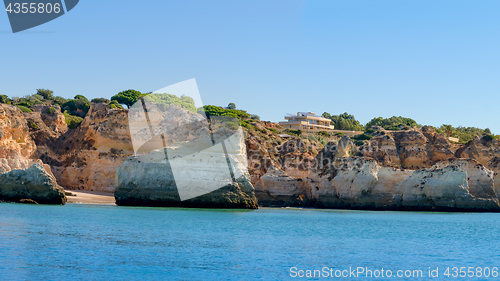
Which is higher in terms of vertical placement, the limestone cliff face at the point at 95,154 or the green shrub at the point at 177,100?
the green shrub at the point at 177,100

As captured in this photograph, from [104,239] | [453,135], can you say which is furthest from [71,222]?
[453,135]

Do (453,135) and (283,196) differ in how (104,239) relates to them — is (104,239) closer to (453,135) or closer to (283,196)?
(283,196)

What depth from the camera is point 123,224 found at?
68.7 ft

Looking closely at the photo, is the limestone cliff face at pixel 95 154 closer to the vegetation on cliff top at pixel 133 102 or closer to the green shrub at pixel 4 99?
the vegetation on cliff top at pixel 133 102

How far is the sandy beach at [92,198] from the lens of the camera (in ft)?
111

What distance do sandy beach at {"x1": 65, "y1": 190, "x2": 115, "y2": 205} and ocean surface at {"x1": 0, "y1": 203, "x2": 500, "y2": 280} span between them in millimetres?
8496

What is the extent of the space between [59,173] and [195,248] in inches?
1082

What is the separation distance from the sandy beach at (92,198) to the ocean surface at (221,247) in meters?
8.50

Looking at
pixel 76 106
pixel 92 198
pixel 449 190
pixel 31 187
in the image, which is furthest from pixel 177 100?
pixel 449 190

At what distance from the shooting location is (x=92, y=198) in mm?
35500

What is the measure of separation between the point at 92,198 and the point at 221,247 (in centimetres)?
2209

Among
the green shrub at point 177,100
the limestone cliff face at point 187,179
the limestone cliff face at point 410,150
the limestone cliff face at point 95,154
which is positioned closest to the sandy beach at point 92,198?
the limestone cliff face at point 95,154

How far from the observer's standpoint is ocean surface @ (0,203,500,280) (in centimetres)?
1223

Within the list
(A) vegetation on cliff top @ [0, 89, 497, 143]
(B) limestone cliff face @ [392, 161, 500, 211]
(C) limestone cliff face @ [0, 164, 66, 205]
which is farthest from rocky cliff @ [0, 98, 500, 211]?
(A) vegetation on cliff top @ [0, 89, 497, 143]
